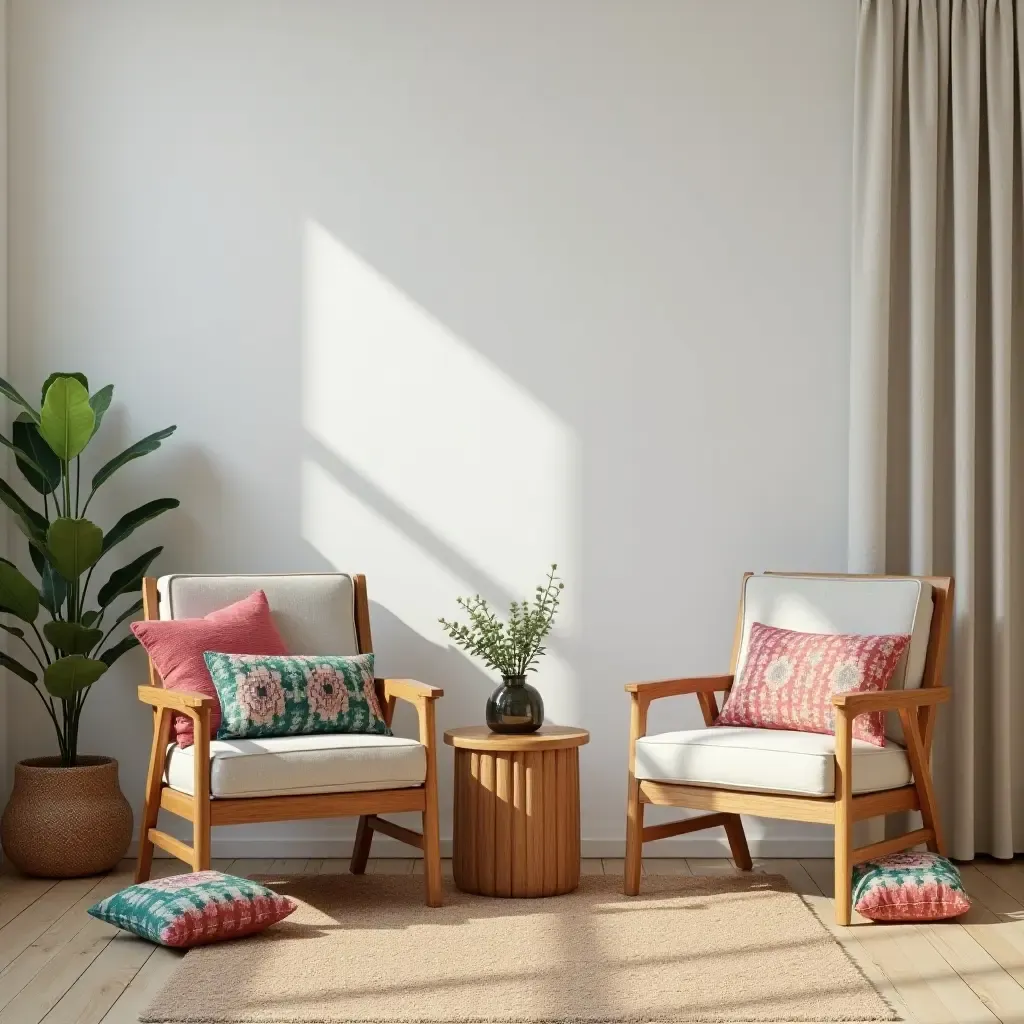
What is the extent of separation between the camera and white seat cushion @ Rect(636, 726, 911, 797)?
132 inches

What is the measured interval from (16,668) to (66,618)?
1.06ft

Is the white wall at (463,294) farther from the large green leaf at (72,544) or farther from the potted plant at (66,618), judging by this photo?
the large green leaf at (72,544)

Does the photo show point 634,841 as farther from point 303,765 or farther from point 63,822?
point 63,822

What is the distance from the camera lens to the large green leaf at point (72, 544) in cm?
385

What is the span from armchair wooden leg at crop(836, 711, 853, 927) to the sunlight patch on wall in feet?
3.97

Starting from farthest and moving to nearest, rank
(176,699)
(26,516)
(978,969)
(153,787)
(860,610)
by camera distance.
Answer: (26,516) < (860,610) < (153,787) < (176,699) < (978,969)

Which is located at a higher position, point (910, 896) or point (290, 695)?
point (290, 695)

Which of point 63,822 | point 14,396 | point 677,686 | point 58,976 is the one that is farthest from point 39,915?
point 677,686

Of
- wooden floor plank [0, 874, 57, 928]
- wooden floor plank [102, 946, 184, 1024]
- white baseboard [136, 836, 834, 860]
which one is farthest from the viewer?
white baseboard [136, 836, 834, 860]

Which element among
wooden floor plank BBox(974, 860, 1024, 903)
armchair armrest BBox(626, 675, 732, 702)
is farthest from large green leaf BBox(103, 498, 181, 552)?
wooden floor plank BBox(974, 860, 1024, 903)

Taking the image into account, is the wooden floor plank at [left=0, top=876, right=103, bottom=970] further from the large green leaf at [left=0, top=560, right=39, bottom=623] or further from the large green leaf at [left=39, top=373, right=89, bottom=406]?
the large green leaf at [left=39, top=373, right=89, bottom=406]

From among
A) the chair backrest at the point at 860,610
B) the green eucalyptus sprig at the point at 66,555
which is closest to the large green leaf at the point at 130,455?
the green eucalyptus sprig at the point at 66,555

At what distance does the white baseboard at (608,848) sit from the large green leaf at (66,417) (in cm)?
137

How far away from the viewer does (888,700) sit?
3.45m
